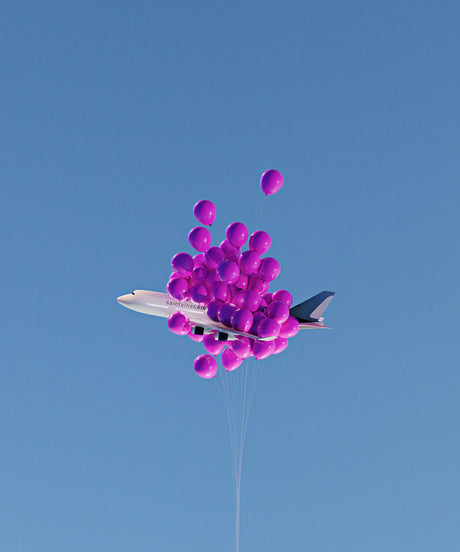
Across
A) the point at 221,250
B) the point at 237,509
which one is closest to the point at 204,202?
the point at 221,250

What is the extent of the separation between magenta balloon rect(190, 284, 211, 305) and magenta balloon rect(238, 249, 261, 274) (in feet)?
3.88

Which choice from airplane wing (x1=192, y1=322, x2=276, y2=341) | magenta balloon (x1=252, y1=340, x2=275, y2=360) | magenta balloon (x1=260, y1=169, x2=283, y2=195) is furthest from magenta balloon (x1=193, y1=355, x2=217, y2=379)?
magenta balloon (x1=260, y1=169, x2=283, y2=195)

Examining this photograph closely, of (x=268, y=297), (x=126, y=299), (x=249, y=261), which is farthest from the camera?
(x=126, y=299)

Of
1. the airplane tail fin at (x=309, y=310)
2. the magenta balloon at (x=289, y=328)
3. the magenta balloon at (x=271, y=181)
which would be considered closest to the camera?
the magenta balloon at (x=289, y=328)

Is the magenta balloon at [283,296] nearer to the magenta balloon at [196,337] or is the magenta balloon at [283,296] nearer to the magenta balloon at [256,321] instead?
the magenta balloon at [256,321]

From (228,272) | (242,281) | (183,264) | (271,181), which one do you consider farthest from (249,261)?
(271,181)

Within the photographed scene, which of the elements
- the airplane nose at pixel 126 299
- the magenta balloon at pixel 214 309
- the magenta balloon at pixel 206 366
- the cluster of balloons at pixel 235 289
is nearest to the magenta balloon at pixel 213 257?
the cluster of balloons at pixel 235 289

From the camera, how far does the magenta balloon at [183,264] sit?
81.1ft

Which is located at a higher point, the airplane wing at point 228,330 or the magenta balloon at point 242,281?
the magenta balloon at point 242,281

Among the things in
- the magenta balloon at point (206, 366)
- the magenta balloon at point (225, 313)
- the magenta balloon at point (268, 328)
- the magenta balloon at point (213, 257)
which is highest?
the magenta balloon at point (213, 257)

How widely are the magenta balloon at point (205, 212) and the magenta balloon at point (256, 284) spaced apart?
6.73 feet

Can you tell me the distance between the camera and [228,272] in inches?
939

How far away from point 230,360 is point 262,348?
5.85 ft

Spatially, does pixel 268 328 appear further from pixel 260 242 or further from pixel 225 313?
pixel 260 242
